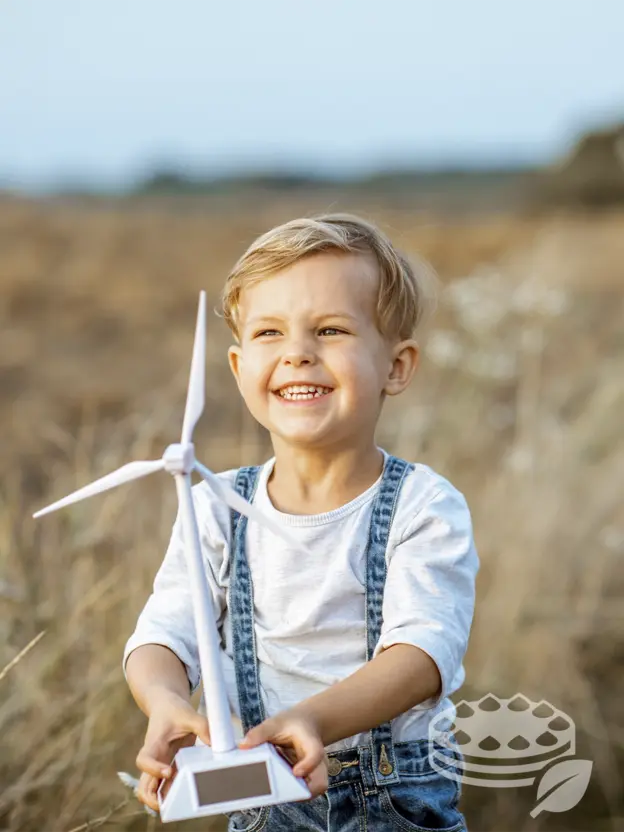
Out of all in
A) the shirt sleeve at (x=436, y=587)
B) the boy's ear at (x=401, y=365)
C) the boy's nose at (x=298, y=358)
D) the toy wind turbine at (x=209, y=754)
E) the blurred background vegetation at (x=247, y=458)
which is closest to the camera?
the toy wind turbine at (x=209, y=754)

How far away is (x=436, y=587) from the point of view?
2.11m

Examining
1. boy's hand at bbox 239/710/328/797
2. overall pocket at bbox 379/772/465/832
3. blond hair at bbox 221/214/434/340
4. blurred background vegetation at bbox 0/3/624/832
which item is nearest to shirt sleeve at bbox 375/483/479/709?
overall pocket at bbox 379/772/465/832

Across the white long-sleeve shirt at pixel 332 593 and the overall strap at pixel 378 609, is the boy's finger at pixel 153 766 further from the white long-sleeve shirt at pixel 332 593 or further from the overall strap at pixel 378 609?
the overall strap at pixel 378 609

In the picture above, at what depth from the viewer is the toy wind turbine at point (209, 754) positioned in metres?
1.73

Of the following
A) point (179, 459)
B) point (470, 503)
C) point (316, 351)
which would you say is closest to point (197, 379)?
point (179, 459)

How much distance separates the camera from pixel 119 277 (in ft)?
40.0

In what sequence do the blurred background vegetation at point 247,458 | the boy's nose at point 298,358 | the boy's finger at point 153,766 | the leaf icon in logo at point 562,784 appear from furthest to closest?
1. the blurred background vegetation at point 247,458
2. the leaf icon in logo at point 562,784
3. the boy's nose at point 298,358
4. the boy's finger at point 153,766

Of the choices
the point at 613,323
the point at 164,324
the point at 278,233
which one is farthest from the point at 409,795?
the point at 164,324

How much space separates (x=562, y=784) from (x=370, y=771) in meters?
1.41

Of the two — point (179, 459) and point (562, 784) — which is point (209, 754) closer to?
point (179, 459)

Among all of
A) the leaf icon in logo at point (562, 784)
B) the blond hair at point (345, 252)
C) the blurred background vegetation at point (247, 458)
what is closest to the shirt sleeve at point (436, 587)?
the blond hair at point (345, 252)

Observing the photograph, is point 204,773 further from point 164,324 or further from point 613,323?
point 164,324

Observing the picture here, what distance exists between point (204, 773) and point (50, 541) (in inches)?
85.6

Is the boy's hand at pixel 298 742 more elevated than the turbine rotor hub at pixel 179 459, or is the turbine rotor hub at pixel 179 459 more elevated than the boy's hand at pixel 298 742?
the turbine rotor hub at pixel 179 459
